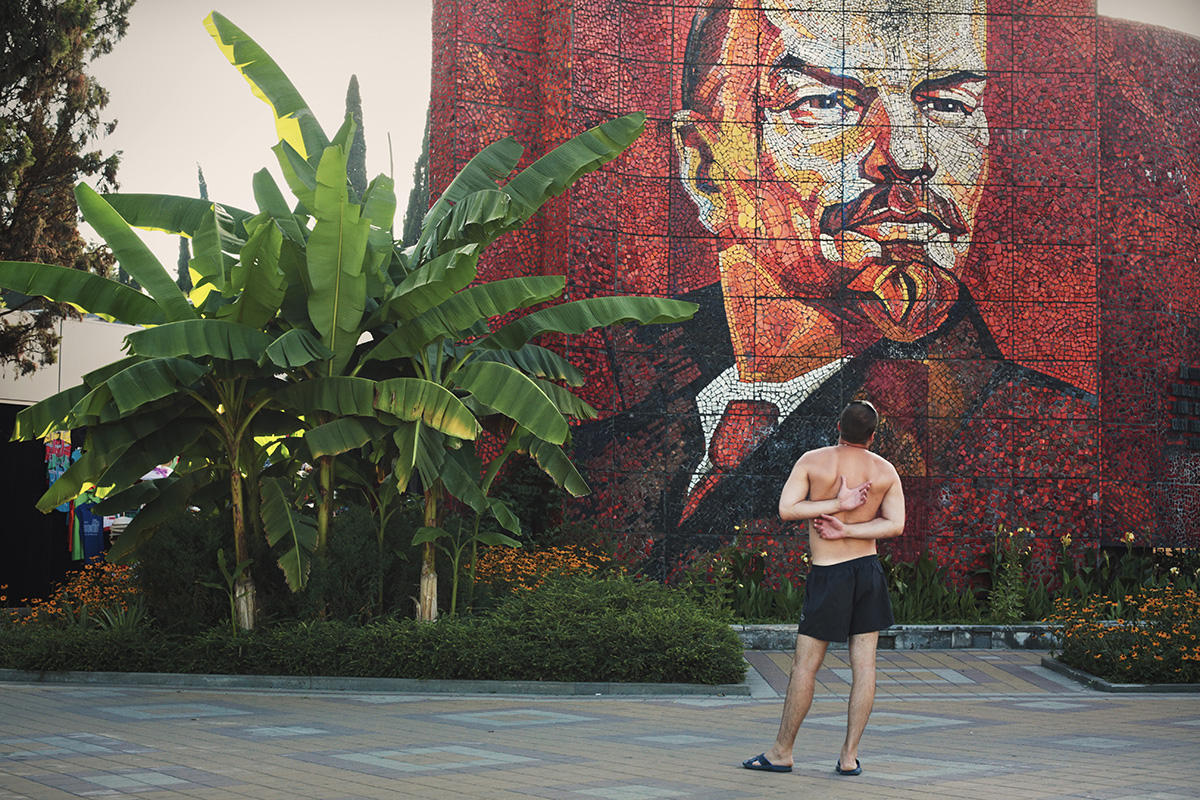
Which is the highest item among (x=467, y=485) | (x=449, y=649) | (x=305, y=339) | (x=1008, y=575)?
(x=305, y=339)

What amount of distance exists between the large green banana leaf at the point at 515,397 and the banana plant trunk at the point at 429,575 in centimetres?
125

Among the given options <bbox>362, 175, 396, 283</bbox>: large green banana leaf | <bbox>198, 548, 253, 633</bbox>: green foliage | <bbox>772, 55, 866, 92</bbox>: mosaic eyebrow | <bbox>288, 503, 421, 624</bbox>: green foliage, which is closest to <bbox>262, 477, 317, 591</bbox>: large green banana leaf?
<bbox>288, 503, 421, 624</bbox>: green foliage

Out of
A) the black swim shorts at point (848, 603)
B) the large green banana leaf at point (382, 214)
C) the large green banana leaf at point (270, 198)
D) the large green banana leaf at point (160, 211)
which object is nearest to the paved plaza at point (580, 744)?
the black swim shorts at point (848, 603)

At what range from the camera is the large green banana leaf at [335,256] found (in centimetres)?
→ 1070

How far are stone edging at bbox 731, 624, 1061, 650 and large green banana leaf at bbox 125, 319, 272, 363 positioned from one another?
5.88 metres

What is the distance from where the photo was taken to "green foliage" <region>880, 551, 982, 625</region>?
14.0 meters

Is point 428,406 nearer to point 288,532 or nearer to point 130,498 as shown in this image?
point 288,532

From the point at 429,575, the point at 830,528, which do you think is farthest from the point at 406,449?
the point at 830,528

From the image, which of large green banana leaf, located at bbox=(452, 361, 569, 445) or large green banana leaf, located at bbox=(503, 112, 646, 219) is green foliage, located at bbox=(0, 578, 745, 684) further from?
large green banana leaf, located at bbox=(503, 112, 646, 219)

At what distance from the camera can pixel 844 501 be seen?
6.68 meters

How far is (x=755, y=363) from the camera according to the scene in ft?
52.9

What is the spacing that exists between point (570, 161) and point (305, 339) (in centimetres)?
310

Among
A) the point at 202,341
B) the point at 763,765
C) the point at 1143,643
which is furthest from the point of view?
the point at 1143,643

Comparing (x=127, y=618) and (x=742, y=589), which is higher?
(x=742, y=589)
